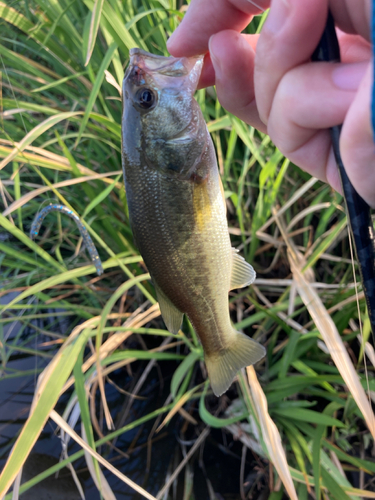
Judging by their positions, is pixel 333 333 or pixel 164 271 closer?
pixel 164 271

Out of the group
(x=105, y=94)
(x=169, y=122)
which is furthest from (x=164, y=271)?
(x=105, y=94)

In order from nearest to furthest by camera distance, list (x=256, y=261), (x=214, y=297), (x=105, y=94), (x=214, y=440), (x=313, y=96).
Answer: (x=313, y=96) < (x=214, y=297) < (x=214, y=440) < (x=105, y=94) < (x=256, y=261)

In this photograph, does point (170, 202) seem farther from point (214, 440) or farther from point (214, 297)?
point (214, 440)

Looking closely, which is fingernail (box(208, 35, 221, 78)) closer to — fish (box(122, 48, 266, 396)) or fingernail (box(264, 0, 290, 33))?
fish (box(122, 48, 266, 396))

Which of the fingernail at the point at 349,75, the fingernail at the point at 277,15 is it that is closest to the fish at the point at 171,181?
the fingernail at the point at 277,15

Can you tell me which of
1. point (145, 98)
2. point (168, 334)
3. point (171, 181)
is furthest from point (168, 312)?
point (145, 98)

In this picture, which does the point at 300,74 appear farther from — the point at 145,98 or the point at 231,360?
the point at 231,360

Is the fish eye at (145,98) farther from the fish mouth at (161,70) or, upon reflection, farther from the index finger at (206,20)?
the index finger at (206,20)
